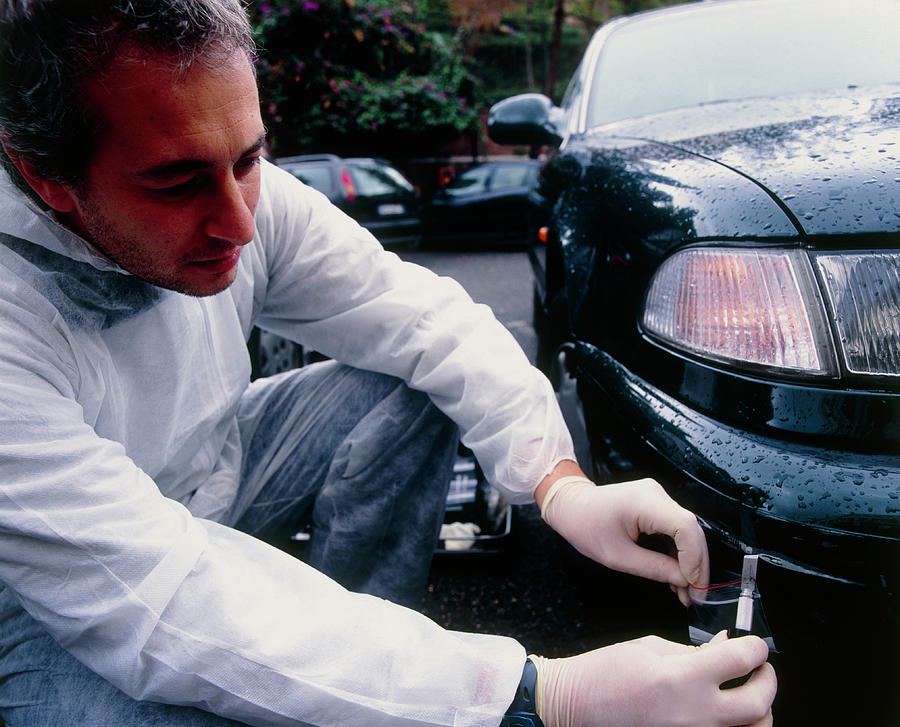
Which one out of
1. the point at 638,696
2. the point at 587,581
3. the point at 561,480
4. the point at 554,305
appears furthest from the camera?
the point at 554,305

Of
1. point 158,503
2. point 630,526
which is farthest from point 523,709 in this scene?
point 158,503

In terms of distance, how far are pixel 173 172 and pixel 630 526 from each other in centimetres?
90

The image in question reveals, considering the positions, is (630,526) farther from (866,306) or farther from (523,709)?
(866,306)

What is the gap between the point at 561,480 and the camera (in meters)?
1.26

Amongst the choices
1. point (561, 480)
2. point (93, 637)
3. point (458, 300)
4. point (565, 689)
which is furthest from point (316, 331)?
point (565, 689)

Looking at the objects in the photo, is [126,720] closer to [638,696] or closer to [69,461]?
[69,461]

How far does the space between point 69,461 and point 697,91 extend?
191cm

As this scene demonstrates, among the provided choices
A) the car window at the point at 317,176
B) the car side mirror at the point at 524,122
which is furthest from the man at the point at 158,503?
the car window at the point at 317,176

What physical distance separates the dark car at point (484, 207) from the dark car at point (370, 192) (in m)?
0.28

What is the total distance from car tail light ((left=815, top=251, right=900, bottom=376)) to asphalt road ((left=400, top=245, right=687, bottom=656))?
552 millimetres

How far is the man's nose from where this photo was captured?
3.21ft

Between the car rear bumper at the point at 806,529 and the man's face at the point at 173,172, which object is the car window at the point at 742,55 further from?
the man's face at the point at 173,172

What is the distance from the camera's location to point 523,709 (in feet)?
3.05

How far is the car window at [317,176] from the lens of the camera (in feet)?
24.0
